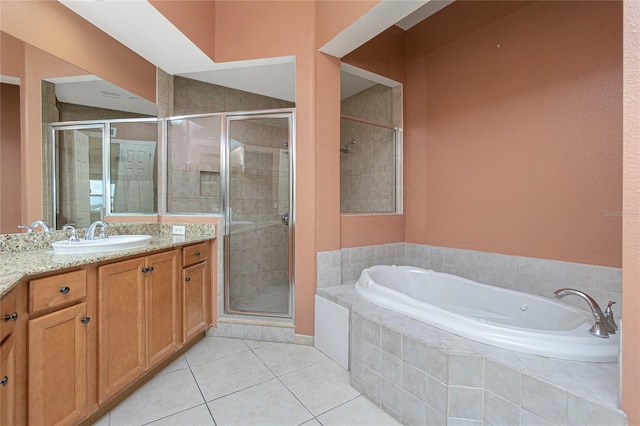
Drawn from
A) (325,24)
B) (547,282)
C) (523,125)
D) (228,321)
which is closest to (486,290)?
(547,282)

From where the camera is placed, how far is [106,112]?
2121mm

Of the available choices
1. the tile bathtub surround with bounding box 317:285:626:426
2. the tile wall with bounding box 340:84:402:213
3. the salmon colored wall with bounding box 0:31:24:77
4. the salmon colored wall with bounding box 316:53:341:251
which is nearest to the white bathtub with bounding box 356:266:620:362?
the tile bathtub surround with bounding box 317:285:626:426

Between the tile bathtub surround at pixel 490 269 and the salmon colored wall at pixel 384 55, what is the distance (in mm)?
1658

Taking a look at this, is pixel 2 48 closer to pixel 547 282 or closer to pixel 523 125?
pixel 523 125

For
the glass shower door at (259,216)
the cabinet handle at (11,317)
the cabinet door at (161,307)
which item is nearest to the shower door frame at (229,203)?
the glass shower door at (259,216)

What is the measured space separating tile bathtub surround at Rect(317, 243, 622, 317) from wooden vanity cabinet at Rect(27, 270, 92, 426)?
1.47 meters

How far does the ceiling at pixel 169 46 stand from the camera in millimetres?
1769

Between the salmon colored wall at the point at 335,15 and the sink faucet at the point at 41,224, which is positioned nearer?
the sink faucet at the point at 41,224

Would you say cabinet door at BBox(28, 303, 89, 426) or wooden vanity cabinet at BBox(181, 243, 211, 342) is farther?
wooden vanity cabinet at BBox(181, 243, 211, 342)

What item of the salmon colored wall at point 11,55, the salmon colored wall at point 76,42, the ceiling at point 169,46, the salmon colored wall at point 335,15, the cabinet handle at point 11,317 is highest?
the salmon colored wall at point 335,15

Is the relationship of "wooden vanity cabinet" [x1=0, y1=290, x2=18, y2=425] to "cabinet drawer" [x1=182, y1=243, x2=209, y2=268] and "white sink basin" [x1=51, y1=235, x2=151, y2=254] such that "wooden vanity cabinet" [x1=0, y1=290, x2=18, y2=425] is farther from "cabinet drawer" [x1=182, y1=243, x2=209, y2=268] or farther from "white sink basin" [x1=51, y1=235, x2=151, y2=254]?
"cabinet drawer" [x1=182, y1=243, x2=209, y2=268]

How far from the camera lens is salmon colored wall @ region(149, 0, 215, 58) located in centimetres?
189

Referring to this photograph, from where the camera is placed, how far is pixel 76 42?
188cm

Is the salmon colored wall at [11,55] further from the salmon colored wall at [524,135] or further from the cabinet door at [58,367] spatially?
the salmon colored wall at [524,135]
